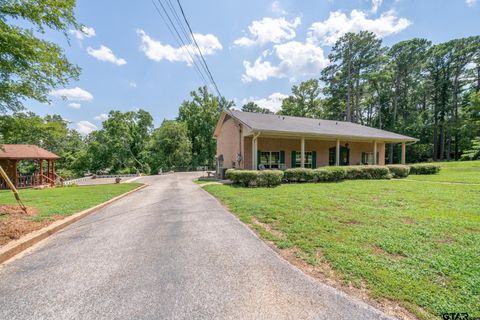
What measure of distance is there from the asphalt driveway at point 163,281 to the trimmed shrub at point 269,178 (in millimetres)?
6672

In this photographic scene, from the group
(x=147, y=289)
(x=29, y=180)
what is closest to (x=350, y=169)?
(x=147, y=289)

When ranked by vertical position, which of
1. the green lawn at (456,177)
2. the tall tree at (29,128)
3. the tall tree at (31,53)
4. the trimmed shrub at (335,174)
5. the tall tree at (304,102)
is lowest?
the green lawn at (456,177)

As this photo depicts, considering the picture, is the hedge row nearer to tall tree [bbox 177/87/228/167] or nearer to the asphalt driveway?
the asphalt driveway

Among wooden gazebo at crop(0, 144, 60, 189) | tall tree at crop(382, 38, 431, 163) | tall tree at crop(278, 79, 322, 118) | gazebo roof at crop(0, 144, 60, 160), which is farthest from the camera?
tall tree at crop(278, 79, 322, 118)

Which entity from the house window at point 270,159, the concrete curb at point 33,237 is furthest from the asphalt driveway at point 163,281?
the house window at point 270,159

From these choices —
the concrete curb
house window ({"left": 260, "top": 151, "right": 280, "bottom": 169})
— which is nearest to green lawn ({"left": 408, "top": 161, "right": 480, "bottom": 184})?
house window ({"left": 260, "top": 151, "right": 280, "bottom": 169})

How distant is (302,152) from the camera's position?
45.9 feet

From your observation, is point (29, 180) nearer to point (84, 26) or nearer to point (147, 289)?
point (84, 26)

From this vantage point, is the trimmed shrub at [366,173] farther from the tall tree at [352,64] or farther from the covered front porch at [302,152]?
the tall tree at [352,64]

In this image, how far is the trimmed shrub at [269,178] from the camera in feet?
36.3

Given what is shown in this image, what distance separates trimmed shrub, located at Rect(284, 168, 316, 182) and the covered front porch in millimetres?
1486

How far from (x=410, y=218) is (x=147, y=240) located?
6190mm

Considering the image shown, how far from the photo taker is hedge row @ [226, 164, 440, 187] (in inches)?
438

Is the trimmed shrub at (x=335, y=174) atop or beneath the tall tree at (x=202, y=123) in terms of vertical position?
beneath
